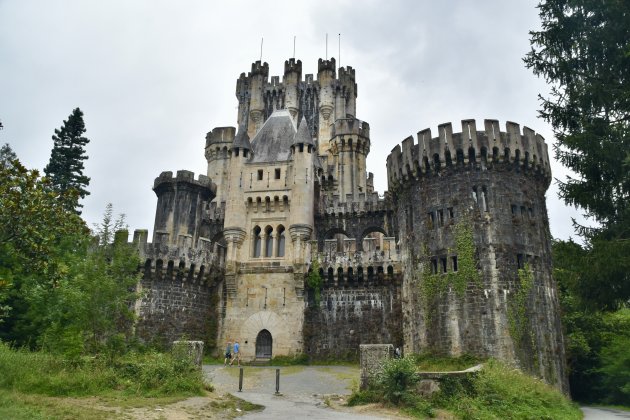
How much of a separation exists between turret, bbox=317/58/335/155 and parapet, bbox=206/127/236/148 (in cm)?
930

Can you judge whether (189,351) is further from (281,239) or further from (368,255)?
(281,239)

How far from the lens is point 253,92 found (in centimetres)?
5609

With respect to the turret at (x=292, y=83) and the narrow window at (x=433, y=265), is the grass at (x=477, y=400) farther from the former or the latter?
the turret at (x=292, y=83)

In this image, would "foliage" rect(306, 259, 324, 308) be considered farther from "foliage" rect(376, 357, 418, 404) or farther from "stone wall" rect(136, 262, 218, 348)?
"foliage" rect(376, 357, 418, 404)

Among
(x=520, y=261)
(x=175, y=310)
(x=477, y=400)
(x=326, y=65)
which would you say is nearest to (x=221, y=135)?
(x=326, y=65)

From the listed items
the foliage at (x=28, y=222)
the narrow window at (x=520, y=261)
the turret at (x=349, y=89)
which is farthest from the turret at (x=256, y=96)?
the foliage at (x=28, y=222)

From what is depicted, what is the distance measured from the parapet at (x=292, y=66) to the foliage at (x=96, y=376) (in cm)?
4261

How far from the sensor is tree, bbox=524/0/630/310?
1756 centimetres

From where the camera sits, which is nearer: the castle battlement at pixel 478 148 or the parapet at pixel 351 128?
the castle battlement at pixel 478 148

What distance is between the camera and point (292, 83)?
56.0 metres

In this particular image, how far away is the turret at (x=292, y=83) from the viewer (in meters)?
54.9

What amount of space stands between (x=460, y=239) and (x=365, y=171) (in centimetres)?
2083

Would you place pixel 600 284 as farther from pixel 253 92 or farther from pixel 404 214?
pixel 253 92

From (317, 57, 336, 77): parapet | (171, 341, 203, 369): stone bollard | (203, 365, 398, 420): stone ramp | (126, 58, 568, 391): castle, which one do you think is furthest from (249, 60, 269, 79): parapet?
(171, 341, 203, 369): stone bollard
